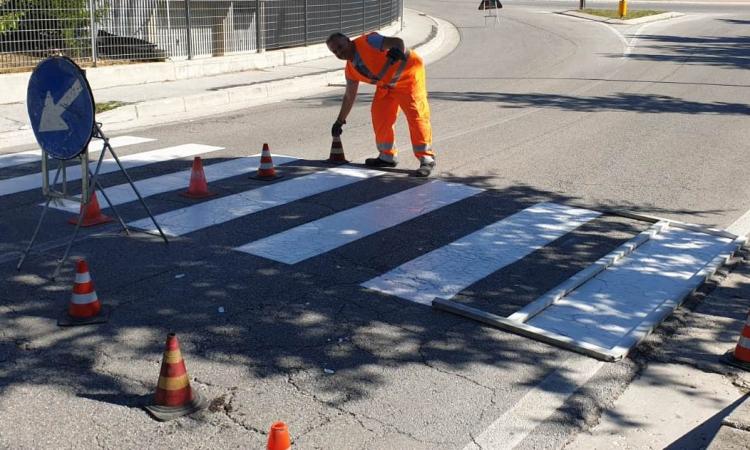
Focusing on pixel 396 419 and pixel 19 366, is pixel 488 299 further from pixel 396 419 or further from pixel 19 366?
pixel 19 366

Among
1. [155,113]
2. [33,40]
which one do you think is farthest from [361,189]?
[33,40]

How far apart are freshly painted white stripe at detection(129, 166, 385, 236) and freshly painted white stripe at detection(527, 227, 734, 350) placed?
3202 mm

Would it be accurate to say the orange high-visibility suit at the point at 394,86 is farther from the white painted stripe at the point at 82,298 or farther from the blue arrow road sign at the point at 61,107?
the white painted stripe at the point at 82,298

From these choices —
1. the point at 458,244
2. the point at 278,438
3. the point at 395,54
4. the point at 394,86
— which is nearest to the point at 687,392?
the point at 278,438

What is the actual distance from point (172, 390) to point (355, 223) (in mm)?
3555

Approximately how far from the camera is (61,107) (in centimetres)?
611

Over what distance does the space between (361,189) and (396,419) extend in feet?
15.3

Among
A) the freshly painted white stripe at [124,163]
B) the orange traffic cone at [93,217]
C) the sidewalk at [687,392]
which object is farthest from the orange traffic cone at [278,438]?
the freshly painted white stripe at [124,163]

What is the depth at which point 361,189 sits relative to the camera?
877 centimetres

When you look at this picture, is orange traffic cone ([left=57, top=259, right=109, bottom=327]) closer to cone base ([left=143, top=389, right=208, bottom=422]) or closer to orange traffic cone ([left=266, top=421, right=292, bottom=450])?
cone base ([left=143, top=389, right=208, bottom=422])

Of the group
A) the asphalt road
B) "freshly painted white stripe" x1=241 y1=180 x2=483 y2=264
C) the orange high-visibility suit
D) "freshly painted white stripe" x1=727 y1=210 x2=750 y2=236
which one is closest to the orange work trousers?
the orange high-visibility suit

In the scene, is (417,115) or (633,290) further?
(417,115)

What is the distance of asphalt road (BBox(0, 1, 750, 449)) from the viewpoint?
4.27m

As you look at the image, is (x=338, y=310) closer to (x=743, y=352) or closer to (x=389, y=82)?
(x=743, y=352)
